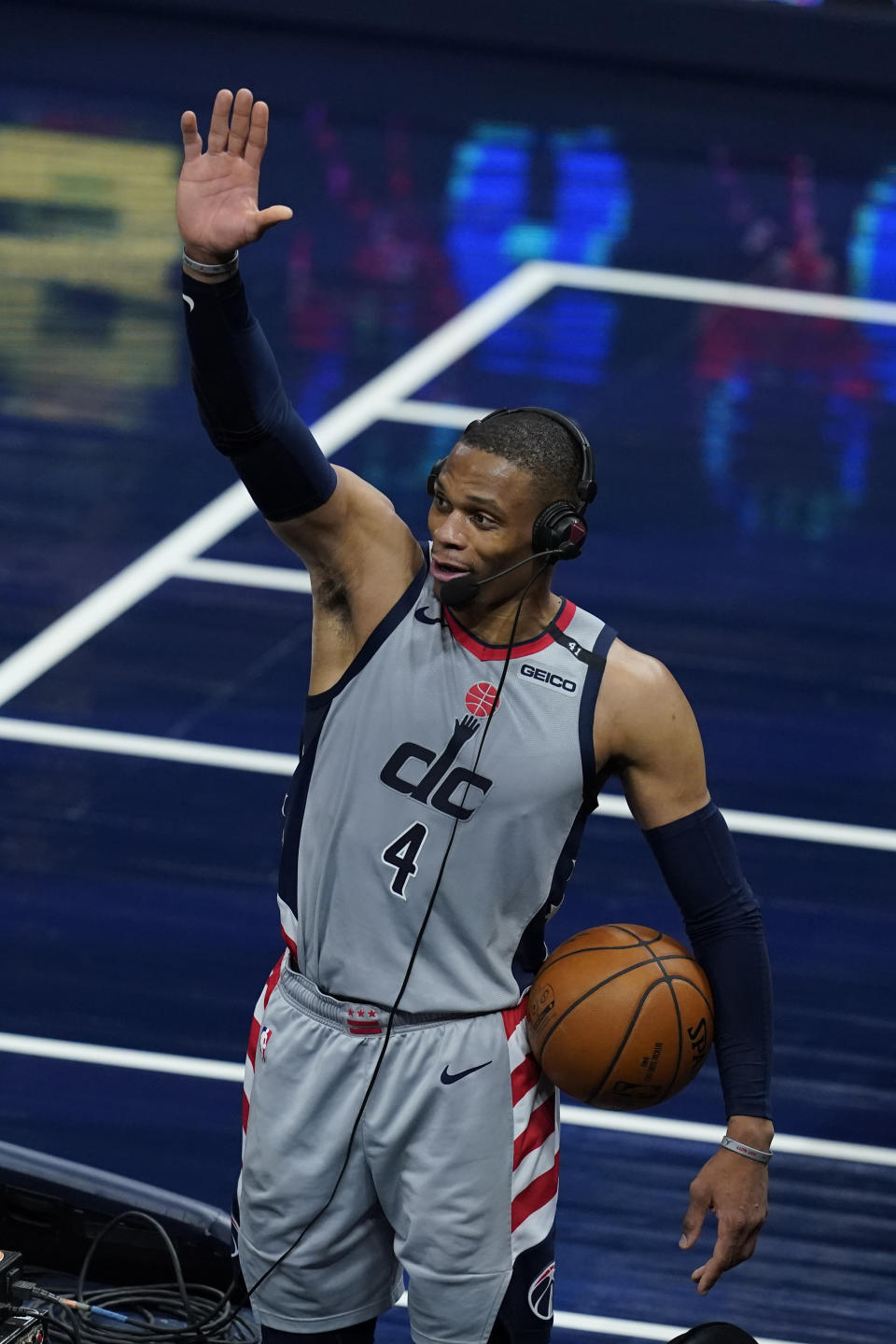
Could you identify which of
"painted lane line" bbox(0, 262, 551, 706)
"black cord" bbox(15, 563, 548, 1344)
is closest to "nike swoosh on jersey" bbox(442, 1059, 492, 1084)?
"black cord" bbox(15, 563, 548, 1344)

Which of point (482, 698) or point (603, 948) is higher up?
point (482, 698)

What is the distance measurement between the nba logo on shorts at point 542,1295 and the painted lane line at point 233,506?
369 centimetres

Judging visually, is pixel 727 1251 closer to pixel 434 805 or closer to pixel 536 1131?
pixel 536 1131

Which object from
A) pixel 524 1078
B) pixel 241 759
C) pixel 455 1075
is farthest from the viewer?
pixel 241 759

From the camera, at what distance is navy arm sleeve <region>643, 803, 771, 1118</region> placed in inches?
135

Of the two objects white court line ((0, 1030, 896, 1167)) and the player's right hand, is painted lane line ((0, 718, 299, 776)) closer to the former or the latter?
white court line ((0, 1030, 896, 1167))

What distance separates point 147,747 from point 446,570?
338cm

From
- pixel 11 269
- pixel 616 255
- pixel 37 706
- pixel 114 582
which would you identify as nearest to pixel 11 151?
pixel 11 269

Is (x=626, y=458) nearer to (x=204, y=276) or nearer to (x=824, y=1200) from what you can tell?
(x=824, y=1200)

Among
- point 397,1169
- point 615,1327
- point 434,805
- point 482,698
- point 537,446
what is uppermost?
point 537,446

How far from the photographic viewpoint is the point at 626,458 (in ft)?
27.1

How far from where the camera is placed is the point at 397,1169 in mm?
3395

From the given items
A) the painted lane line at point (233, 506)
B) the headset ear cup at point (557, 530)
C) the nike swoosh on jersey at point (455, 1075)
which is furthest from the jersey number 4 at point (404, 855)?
the painted lane line at point (233, 506)

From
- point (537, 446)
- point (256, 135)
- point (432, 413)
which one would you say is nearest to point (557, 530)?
point (537, 446)
